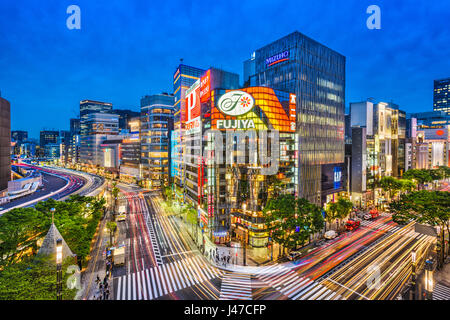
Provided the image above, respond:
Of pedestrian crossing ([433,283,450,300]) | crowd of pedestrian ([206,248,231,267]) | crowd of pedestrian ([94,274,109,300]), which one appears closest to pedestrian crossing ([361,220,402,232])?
pedestrian crossing ([433,283,450,300])

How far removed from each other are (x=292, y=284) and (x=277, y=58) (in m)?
50.5

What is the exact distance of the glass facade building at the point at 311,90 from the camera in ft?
174

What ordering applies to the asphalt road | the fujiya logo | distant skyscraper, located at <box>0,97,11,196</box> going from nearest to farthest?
the fujiya logo, the asphalt road, distant skyscraper, located at <box>0,97,11,196</box>

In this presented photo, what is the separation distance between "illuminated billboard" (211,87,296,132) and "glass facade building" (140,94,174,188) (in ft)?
195

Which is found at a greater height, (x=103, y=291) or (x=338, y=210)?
(x=338, y=210)

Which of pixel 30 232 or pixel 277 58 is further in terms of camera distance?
pixel 277 58

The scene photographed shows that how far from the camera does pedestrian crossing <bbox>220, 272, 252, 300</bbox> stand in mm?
26078

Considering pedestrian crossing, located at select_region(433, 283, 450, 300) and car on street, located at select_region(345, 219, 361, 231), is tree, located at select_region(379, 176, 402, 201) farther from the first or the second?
pedestrian crossing, located at select_region(433, 283, 450, 300)

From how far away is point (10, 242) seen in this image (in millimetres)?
25703

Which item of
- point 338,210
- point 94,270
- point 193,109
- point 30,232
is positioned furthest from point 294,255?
point 193,109

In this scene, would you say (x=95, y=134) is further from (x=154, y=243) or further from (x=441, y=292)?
(x=441, y=292)

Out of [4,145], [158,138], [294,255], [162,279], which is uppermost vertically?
[158,138]

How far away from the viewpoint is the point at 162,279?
99.3ft
